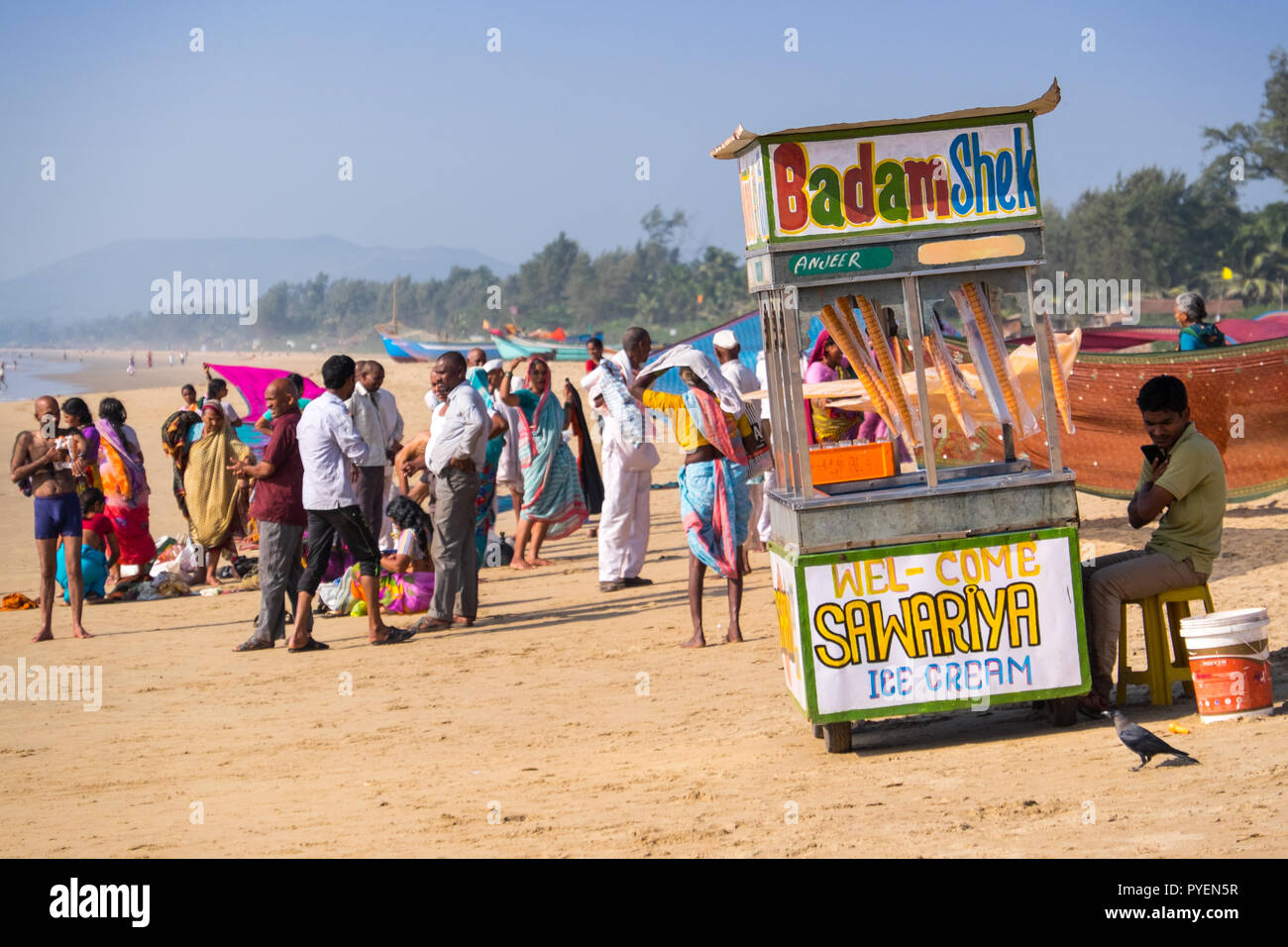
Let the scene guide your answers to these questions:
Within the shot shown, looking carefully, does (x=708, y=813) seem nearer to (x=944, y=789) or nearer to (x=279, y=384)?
(x=944, y=789)

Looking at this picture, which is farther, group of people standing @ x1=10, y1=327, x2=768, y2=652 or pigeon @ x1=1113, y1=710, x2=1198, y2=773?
group of people standing @ x1=10, y1=327, x2=768, y2=652

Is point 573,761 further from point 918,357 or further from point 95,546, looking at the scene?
point 95,546

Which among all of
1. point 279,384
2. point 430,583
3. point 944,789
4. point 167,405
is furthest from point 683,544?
point 167,405

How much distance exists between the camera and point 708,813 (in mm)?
4812

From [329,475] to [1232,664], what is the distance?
558 cm

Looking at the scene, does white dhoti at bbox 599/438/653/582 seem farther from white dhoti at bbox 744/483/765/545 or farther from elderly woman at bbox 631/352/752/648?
elderly woman at bbox 631/352/752/648

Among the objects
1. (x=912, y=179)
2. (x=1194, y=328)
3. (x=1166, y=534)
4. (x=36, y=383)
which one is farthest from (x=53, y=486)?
(x=36, y=383)

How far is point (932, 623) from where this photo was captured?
538 cm

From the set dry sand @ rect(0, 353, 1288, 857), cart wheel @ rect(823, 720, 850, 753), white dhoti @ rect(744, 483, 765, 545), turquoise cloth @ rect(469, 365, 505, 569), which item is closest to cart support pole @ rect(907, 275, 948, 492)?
cart wheel @ rect(823, 720, 850, 753)

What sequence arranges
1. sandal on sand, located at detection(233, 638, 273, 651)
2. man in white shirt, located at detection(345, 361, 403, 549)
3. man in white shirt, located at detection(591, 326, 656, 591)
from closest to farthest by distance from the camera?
sandal on sand, located at detection(233, 638, 273, 651)
man in white shirt, located at detection(345, 361, 403, 549)
man in white shirt, located at detection(591, 326, 656, 591)

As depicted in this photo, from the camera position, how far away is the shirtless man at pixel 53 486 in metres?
9.40

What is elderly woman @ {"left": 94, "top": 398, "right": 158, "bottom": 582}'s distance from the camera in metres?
11.4

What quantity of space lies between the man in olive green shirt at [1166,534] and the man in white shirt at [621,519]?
16.2 feet

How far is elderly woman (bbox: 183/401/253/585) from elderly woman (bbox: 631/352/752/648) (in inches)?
212
